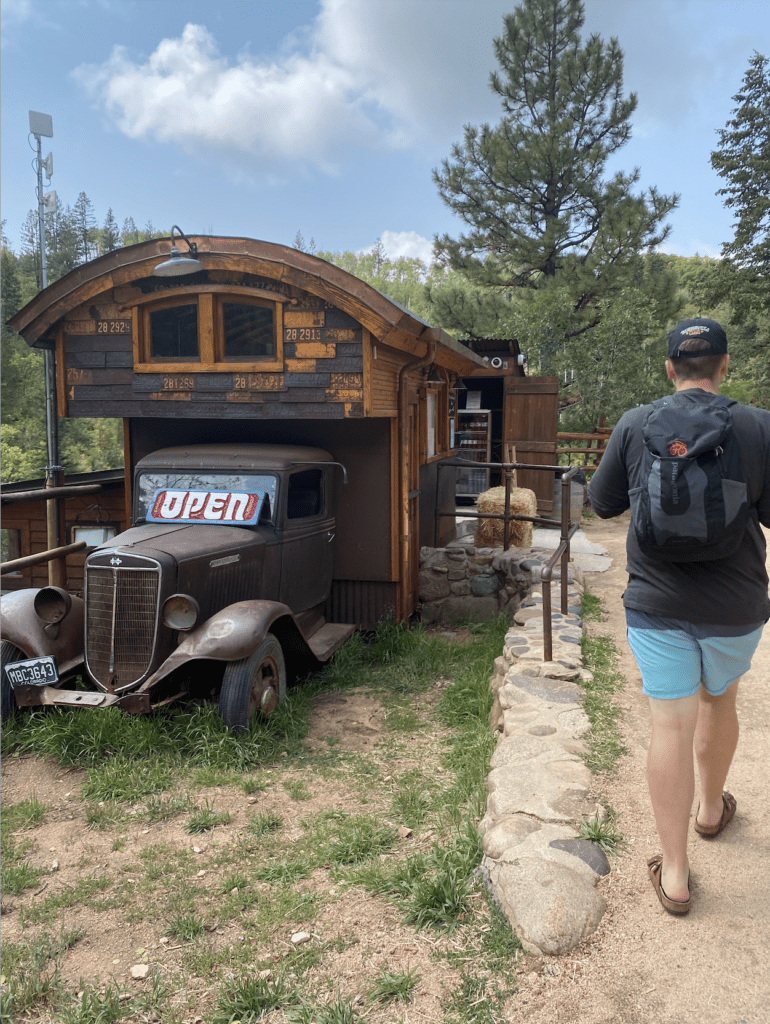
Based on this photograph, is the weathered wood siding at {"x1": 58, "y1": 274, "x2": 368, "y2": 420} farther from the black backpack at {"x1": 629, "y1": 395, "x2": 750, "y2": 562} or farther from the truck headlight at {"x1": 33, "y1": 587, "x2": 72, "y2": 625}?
the black backpack at {"x1": 629, "y1": 395, "x2": 750, "y2": 562}

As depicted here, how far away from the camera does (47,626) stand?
4871 mm

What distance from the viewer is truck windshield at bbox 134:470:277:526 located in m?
5.48

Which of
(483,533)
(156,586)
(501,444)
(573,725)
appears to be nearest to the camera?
(573,725)

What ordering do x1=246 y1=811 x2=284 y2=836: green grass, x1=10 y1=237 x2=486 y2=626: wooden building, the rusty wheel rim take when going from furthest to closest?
x1=10 y1=237 x2=486 y2=626: wooden building → the rusty wheel rim → x1=246 y1=811 x2=284 y2=836: green grass

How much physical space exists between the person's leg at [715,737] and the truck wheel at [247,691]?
2666 millimetres

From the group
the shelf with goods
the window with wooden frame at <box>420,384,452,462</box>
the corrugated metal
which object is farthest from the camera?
the shelf with goods

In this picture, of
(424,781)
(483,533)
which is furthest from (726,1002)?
(483,533)

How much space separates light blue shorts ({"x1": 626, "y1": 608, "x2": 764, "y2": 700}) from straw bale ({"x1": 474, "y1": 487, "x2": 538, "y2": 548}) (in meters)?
6.79

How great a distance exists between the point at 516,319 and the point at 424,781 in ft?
48.1

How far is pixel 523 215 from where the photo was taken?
19.8 metres

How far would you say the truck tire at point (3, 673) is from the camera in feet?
15.4

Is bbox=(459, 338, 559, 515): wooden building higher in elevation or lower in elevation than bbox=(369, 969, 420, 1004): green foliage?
higher

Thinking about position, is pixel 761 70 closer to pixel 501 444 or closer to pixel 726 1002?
pixel 501 444

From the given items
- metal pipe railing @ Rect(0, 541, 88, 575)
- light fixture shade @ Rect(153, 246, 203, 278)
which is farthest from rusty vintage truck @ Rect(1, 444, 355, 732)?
light fixture shade @ Rect(153, 246, 203, 278)
